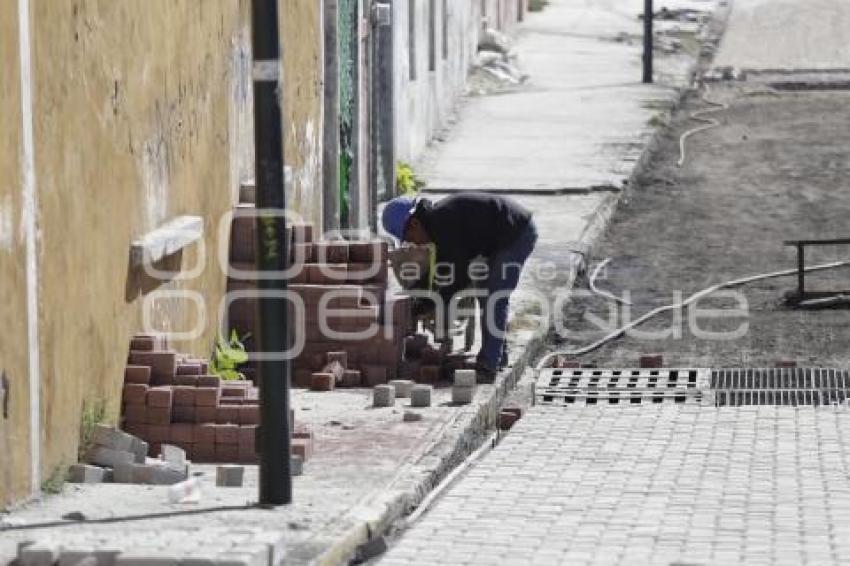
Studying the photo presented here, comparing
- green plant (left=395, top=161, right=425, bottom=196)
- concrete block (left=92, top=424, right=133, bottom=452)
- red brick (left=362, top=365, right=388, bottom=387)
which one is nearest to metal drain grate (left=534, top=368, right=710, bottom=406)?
red brick (left=362, top=365, right=388, bottom=387)

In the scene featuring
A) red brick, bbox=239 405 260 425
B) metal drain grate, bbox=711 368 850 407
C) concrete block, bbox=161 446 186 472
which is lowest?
metal drain grate, bbox=711 368 850 407

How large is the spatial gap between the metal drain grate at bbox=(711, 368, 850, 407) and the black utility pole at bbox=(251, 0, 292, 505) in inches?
171

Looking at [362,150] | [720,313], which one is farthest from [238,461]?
[362,150]

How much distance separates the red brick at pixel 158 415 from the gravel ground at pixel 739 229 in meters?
A: 4.39

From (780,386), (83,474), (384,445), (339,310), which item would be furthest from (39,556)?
(780,386)

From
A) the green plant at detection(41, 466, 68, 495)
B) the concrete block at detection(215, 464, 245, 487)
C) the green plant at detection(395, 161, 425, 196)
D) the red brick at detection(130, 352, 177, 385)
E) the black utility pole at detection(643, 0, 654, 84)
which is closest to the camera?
the green plant at detection(41, 466, 68, 495)

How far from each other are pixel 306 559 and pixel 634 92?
2290cm

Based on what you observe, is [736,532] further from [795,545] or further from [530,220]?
[530,220]

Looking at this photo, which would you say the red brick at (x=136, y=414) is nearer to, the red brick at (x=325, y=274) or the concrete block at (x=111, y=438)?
the concrete block at (x=111, y=438)

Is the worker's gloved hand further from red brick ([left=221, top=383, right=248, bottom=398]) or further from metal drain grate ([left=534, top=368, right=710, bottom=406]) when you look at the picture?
red brick ([left=221, top=383, right=248, bottom=398])

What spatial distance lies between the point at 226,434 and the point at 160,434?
36 cm

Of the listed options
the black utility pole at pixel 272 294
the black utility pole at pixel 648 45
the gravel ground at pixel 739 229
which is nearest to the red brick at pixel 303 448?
the black utility pole at pixel 272 294

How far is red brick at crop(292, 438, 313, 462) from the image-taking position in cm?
1192

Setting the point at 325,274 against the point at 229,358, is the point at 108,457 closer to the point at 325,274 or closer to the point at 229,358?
the point at 229,358
